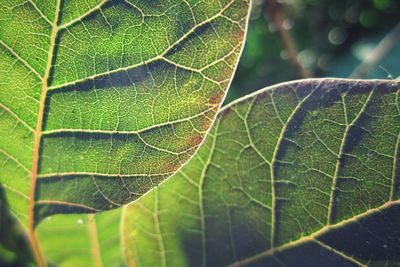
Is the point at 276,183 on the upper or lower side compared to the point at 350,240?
upper

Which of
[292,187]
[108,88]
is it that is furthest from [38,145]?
[292,187]

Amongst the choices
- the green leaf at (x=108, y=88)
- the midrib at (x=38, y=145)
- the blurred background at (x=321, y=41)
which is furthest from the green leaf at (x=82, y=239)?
the blurred background at (x=321, y=41)

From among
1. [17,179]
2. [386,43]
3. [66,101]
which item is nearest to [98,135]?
[66,101]

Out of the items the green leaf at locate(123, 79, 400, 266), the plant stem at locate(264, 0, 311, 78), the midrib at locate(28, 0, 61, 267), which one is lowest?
the green leaf at locate(123, 79, 400, 266)

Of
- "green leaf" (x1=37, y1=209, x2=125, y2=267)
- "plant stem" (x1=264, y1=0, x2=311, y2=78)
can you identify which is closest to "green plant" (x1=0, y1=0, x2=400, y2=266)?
"green leaf" (x1=37, y1=209, x2=125, y2=267)

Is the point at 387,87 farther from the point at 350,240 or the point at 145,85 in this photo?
the point at 145,85

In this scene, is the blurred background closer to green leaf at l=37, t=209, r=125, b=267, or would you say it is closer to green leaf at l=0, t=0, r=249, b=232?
green leaf at l=37, t=209, r=125, b=267

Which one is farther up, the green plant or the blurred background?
the blurred background

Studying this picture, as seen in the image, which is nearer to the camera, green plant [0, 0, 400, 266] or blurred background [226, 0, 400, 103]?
green plant [0, 0, 400, 266]
